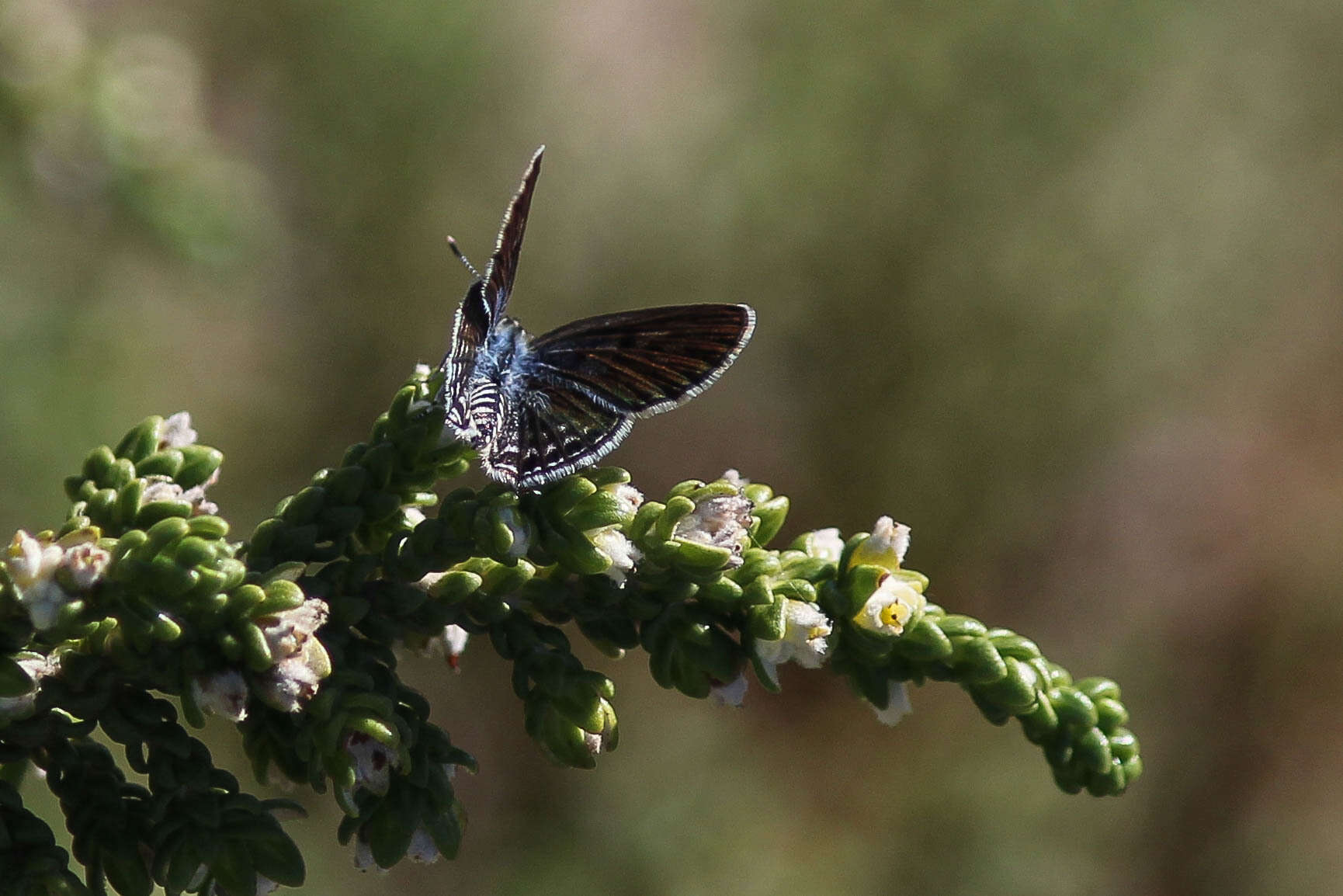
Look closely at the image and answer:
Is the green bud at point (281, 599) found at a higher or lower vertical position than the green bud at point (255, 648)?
higher

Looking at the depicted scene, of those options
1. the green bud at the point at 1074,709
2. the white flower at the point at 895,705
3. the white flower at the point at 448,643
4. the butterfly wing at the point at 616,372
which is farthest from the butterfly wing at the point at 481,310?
the green bud at the point at 1074,709

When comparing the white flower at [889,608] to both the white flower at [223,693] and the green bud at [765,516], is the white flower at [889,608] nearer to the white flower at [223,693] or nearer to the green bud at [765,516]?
the green bud at [765,516]

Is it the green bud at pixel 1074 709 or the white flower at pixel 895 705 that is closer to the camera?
the white flower at pixel 895 705

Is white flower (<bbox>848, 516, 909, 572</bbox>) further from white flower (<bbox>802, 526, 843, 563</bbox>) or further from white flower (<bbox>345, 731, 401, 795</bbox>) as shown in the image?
white flower (<bbox>345, 731, 401, 795</bbox>)

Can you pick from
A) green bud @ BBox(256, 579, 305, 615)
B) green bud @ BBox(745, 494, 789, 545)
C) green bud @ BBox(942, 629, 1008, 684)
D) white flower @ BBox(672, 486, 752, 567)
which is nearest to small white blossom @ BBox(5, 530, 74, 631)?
green bud @ BBox(256, 579, 305, 615)

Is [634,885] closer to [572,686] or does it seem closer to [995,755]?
[995,755]

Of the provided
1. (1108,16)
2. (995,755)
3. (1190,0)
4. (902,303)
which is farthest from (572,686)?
(1190,0)
